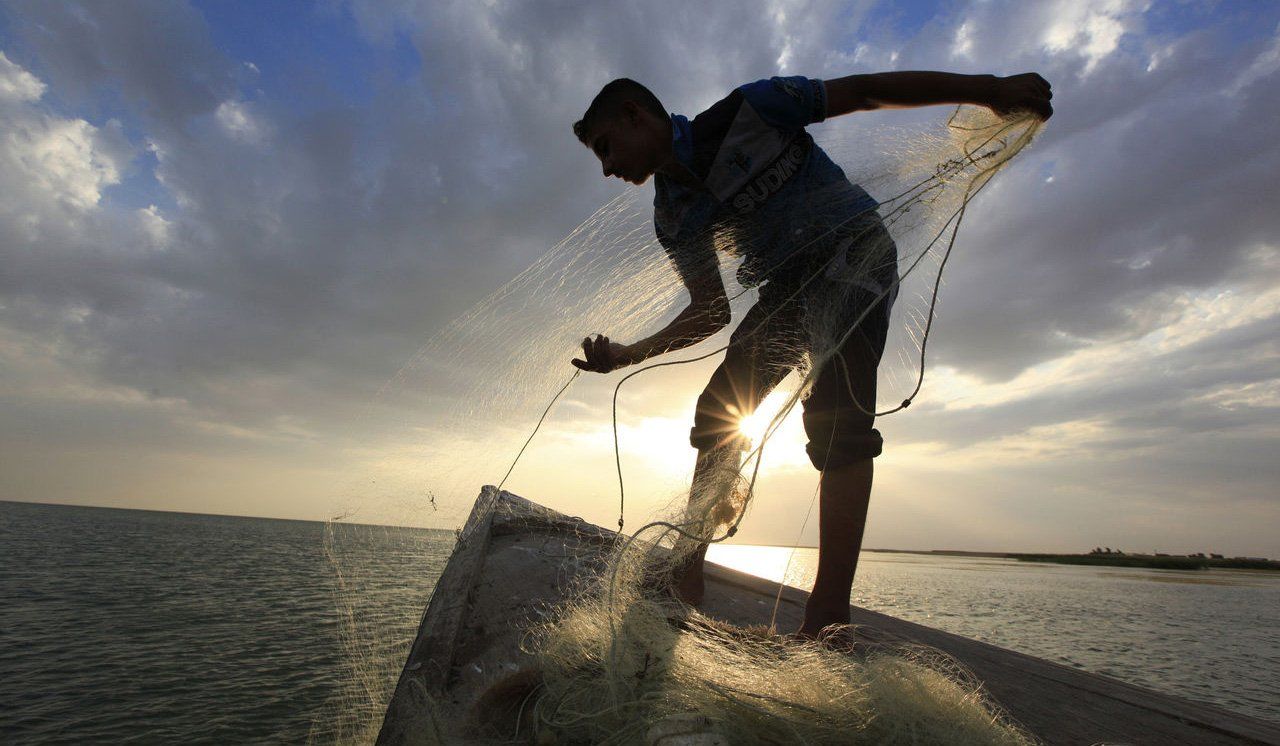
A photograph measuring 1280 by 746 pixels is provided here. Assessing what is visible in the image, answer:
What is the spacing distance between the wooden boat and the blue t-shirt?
1.45m

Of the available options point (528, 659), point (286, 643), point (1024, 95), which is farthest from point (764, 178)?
point (286, 643)

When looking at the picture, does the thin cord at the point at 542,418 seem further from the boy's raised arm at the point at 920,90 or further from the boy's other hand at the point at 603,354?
the boy's raised arm at the point at 920,90

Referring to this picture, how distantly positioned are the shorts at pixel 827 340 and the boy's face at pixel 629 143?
0.66 meters

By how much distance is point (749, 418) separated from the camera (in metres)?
2.29

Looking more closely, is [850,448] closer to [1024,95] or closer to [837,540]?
[837,540]

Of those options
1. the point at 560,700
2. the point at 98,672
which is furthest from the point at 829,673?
the point at 98,672

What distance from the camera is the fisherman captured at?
198 cm

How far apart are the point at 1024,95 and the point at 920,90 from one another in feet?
1.07

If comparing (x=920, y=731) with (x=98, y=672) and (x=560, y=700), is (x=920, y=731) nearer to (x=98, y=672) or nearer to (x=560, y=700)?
(x=560, y=700)

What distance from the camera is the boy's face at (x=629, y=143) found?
2135 millimetres

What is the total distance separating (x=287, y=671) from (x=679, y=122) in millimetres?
10412

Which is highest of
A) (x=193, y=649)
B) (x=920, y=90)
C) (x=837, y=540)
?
(x=920, y=90)

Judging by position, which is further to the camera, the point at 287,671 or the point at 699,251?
the point at 287,671

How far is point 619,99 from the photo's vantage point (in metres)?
2.16
